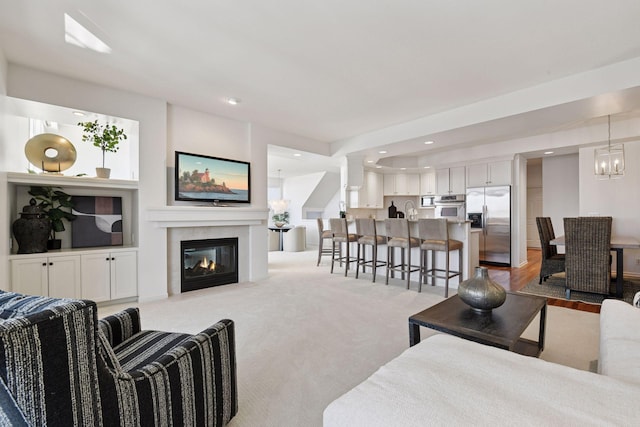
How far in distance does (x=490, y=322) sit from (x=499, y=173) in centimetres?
545

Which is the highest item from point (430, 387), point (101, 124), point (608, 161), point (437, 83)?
point (437, 83)

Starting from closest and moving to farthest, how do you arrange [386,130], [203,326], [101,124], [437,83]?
[203,326] → [437,83] → [101,124] → [386,130]

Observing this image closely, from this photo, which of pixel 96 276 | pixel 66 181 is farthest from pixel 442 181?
pixel 66 181

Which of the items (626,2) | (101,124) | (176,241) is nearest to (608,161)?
(626,2)

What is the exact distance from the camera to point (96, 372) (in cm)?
90

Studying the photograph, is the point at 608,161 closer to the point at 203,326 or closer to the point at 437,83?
the point at 437,83

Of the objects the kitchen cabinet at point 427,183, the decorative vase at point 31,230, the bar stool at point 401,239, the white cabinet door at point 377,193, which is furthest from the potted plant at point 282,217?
the decorative vase at point 31,230

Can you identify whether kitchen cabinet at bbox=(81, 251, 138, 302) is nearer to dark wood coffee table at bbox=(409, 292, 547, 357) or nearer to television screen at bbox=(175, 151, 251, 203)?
television screen at bbox=(175, 151, 251, 203)

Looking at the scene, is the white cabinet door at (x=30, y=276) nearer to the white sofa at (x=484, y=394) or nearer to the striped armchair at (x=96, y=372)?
the striped armchair at (x=96, y=372)

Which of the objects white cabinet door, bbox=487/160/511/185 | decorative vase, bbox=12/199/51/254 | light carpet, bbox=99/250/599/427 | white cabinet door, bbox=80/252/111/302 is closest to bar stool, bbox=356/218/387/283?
light carpet, bbox=99/250/599/427

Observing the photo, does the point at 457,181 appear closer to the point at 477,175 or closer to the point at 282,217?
the point at 477,175

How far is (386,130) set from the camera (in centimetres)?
500

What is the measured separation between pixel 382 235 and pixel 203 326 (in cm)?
321

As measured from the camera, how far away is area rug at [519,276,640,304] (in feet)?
12.2
